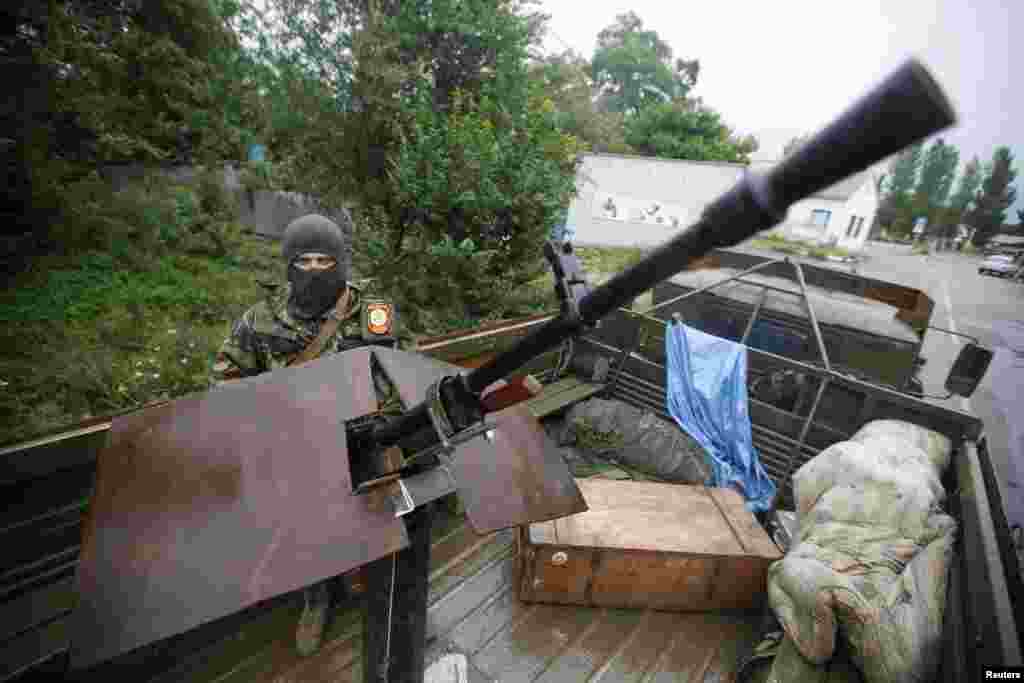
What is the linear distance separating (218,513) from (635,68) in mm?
43664

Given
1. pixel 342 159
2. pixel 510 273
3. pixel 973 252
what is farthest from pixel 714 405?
pixel 973 252

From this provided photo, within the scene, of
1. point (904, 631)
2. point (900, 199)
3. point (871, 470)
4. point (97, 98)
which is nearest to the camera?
point (904, 631)

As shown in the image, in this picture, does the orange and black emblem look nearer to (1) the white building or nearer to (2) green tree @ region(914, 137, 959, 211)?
(1) the white building

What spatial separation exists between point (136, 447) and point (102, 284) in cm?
814

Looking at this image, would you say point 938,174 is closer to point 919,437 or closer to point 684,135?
point 684,135

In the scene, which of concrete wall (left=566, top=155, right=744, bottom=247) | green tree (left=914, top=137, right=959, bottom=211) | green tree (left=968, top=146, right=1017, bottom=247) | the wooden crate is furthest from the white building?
green tree (left=914, top=137, right=959, bottom=211)

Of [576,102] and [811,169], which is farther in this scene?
[576,102]

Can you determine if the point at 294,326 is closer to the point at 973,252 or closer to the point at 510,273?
the point at 510,273

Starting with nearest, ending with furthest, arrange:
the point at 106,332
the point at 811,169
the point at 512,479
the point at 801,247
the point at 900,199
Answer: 1. the point at 811,169
2. the point at 512,479
3. the point at 106,332
4. the point at 801,247
5. the point at 900,199

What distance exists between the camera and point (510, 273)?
5660 mm

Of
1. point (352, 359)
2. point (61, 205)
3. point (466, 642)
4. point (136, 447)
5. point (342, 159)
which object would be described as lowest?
point (466, 642)

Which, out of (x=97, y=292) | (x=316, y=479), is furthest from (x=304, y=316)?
(x=97, y=292)

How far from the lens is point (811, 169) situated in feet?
1.86

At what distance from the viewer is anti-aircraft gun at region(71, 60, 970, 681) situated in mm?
919
